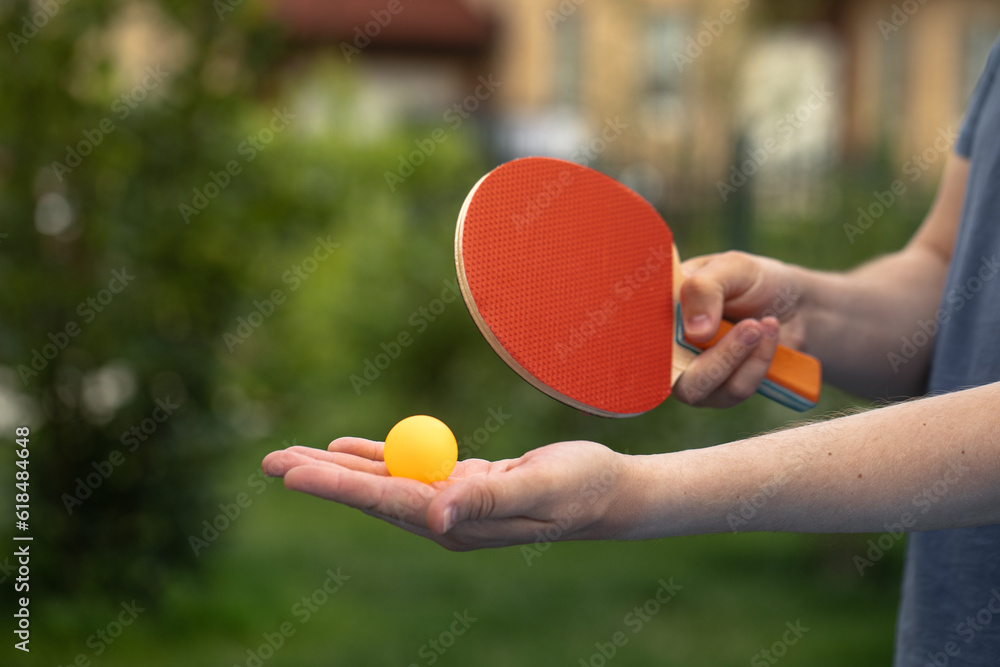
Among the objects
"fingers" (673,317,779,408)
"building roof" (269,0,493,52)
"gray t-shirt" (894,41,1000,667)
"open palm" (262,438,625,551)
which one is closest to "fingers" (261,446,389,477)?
"open palm" (262,438,625,551)

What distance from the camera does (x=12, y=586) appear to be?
3.98 metres

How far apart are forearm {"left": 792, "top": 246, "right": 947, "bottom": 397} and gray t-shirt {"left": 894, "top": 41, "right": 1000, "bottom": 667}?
205mm

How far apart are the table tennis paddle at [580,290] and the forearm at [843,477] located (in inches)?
15.7

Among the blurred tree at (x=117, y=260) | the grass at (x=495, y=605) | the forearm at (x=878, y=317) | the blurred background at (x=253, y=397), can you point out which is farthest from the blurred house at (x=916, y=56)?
the forearm at (x=878, y=317)

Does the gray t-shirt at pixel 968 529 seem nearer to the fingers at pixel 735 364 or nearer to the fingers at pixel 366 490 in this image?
the fingers at pixel 735 364

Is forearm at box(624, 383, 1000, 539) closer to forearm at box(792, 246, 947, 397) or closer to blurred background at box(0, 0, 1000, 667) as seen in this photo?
forearm at box(792, 246, 947, 397)

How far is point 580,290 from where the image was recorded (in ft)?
6.33

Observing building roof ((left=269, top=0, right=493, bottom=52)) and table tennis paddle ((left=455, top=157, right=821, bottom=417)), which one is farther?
building roof ((left=269, top=0, right=493, bottom=52))

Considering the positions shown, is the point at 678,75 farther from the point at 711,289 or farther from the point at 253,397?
the point at 711,289

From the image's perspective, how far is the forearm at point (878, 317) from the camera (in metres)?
2.08

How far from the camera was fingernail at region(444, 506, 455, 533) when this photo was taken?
4.33 ft

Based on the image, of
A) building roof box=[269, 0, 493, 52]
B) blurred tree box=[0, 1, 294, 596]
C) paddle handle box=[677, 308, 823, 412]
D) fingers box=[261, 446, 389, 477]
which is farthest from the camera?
building roof box=[269, 0, 493, 52]

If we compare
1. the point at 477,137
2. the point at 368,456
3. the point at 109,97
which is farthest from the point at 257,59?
the point at 477,137

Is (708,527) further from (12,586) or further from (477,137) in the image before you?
(477,137)
